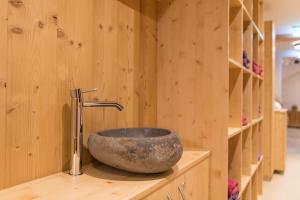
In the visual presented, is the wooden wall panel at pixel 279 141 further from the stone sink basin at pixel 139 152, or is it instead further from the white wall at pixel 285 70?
the white wall at pixel 285 70

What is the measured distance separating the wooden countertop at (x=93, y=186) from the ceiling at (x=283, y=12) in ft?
11.1

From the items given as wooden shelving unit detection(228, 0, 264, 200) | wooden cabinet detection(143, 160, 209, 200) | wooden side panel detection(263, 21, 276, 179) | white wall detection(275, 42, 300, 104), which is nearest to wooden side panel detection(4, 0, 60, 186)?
wooden cabinet detection(143, 160, 209, 200)

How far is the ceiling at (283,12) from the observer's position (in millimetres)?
3848

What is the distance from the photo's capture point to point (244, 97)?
261cm

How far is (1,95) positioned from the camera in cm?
98

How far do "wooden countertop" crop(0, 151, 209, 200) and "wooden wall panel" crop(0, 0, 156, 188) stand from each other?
71 millimetres

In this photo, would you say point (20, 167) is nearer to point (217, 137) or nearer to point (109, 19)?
point (109, 19)

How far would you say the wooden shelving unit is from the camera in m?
2.18

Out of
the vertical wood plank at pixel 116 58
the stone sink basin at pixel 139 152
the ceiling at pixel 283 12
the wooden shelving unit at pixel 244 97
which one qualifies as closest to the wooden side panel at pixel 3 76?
the stone sink basin at pixel 139 152

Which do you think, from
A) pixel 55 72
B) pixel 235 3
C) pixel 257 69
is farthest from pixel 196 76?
pixel 257 69

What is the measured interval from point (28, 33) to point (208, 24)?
1.09 meters

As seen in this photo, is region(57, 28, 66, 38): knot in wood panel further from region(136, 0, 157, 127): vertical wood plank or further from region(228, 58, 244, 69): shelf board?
region(228, 58, 244, 69): shelf board

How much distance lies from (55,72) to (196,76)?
2.99ft

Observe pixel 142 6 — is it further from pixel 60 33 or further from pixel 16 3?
pixel 16 3
